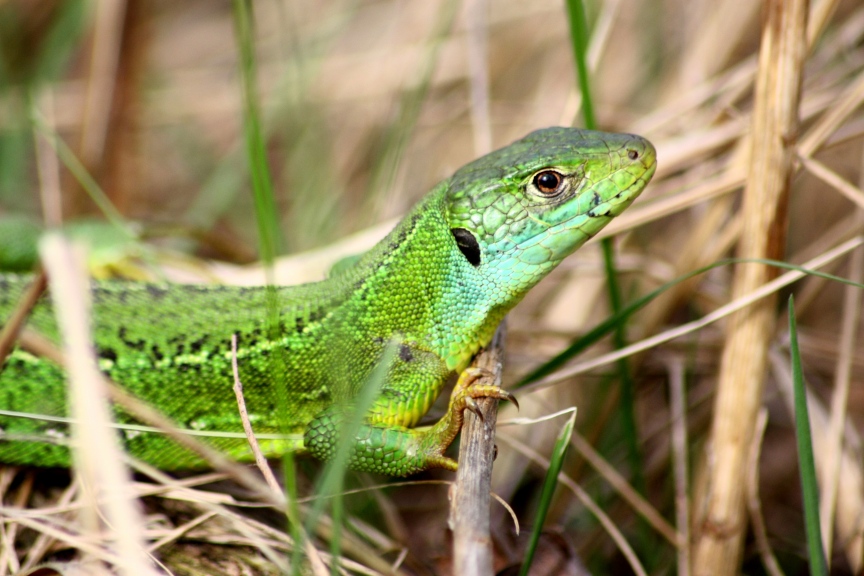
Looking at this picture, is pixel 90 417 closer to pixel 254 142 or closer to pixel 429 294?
pixel 254 142

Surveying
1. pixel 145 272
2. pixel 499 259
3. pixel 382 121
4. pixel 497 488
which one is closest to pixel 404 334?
pixel 499 259

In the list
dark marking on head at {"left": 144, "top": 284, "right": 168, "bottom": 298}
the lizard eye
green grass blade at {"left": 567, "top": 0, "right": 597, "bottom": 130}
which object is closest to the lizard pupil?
the lizard eye

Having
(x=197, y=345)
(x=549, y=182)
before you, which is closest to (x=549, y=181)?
(x=549, y=182)

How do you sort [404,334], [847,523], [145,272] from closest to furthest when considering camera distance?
[404,334] → [847,523] → [145,272]

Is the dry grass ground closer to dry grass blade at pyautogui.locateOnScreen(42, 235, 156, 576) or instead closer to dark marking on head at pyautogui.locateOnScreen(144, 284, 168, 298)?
dry grass blade at pyautogui.locateOnScreen(42, 235, 156, 576)

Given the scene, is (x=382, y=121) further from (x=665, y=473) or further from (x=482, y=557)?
(x=482, y=557)

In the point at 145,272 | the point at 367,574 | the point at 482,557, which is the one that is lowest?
the point at 482,557

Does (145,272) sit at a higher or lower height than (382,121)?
lower
